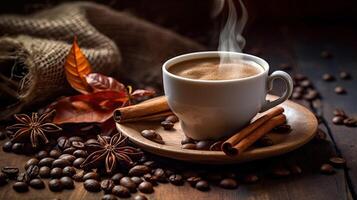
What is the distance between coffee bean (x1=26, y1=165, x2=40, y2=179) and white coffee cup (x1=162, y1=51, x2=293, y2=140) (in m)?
0.41

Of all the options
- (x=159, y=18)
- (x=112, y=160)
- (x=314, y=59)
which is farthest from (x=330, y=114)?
(x=159, y=18)

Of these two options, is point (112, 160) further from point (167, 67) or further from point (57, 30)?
point (57, 30)

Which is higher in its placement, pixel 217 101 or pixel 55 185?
pixel 217 101

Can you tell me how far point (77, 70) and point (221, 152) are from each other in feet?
2.31

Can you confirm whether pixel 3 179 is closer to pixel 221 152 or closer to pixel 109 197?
pixel 109 197

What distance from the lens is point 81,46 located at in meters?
2.21

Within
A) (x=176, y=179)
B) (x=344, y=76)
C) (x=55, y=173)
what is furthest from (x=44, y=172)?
(x=344, y=76)

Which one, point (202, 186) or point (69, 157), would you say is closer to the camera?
point (202, 186)

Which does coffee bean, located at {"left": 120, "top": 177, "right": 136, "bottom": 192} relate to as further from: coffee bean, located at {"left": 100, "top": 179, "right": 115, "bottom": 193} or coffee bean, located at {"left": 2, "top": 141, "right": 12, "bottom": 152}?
coffee bean, located at {"left": 2, "top": 141, "right": 12, "bottom": 152}

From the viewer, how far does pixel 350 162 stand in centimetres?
156

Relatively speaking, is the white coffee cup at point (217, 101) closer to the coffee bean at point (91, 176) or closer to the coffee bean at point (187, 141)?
the coffee bean at point (187, 141)

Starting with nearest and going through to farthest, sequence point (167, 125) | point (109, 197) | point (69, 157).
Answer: point (109, 197), point (69, 157), point (167, 125)

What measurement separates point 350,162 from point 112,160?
25.9 inches

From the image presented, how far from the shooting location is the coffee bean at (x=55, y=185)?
1436 mm
